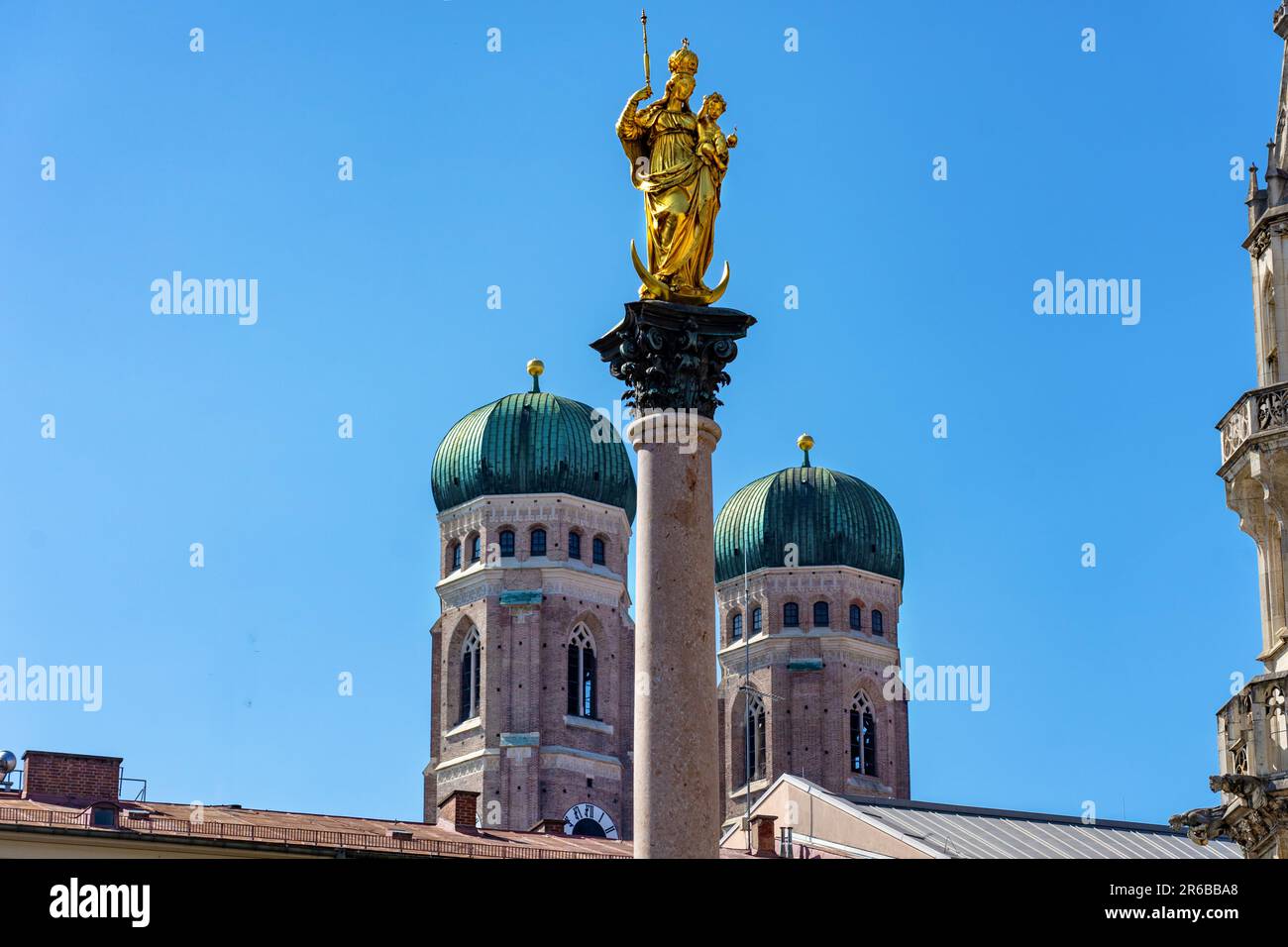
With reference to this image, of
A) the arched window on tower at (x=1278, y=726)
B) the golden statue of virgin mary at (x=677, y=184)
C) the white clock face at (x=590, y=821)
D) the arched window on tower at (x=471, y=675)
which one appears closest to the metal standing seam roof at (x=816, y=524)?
the arched window on tower at (x=471, y=675)

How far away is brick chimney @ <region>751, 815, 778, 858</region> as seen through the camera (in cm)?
7150

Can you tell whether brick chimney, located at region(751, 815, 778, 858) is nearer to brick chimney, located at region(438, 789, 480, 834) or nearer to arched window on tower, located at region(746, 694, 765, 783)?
brick chimney, located at region(438, 789, 480, 834)

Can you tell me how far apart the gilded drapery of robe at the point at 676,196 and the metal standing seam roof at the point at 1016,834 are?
41990 mm

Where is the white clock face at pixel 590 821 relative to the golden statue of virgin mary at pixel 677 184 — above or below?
above

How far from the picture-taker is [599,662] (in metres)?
112

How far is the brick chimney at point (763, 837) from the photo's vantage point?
7150 centimetres

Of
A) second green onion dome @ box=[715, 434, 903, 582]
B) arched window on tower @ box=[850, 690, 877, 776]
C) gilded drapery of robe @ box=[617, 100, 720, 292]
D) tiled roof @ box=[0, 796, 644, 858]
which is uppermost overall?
second green onion dome @ box=[715, 434, 903, 582]

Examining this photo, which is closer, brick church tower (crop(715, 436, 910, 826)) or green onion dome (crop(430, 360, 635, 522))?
green onion dome (crop(430, 360, 635, 522))

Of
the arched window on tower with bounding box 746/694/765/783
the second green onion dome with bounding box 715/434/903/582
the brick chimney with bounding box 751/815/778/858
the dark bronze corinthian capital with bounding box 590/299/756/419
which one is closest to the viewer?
the dark bronze corinthian capital with bounding box 590/299/756/419

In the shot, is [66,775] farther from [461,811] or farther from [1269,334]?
[1269,334]

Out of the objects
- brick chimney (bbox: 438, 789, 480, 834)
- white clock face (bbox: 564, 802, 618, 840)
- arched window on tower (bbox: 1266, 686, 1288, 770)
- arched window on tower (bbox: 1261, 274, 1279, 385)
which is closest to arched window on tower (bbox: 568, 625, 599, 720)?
white clock face (bbox: 564, 802, 618, 840)

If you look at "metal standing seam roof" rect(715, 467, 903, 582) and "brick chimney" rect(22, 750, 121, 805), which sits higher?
"metal standing seam roof" rect(715, 467, 903, 582)

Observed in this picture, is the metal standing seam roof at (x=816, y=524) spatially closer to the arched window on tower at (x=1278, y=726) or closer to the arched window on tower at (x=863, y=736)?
the arched window on tower at (x=863, y=736)

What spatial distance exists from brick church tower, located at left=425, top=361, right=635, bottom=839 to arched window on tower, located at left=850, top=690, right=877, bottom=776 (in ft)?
36.8
